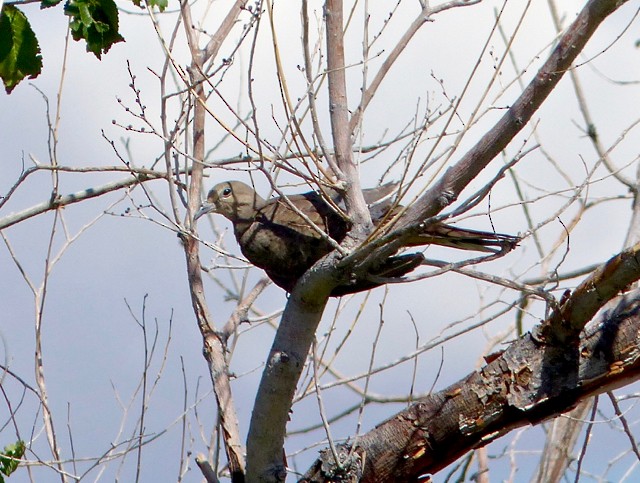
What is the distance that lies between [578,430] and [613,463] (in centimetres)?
44

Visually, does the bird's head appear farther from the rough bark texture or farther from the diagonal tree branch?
the diagonal tree branch

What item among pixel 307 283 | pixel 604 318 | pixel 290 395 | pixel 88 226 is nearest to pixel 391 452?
pixel 290 395

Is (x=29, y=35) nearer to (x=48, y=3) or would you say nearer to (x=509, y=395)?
(x=48, y=3)

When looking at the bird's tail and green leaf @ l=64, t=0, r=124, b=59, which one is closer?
green leaf @ l=64, t=0, r=124, b=59

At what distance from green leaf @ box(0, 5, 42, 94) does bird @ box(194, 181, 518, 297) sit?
1.14 metres

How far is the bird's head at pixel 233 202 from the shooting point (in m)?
4.74

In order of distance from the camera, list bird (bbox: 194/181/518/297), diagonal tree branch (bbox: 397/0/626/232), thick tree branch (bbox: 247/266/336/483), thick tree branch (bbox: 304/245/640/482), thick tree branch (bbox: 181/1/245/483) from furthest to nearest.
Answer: thick tree branch (bbox: 181/1/245/483) < bird (bbox: 194/181/518/297) < thick tree branch (bbox: 247/266/336/483) < thick tree branch (bbox: 304/245/640/482) < diagonal tree branch (bbox: 397/0/626/232)

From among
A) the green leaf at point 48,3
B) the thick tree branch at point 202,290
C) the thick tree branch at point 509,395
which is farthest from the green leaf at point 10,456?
the green leaf at point 48,3

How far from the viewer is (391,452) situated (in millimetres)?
3230

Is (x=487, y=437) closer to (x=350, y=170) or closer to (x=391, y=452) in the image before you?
(x=391, y=452)

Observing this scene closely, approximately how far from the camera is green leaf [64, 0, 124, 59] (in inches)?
105

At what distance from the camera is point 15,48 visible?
2785 millimetres

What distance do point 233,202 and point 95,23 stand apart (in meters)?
2.13

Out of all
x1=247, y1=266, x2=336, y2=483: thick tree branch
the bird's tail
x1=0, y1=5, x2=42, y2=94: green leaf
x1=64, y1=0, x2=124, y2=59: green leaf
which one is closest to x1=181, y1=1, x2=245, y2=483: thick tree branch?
x1=247, y1=266, x2=336, y2=483: thick tree branch
